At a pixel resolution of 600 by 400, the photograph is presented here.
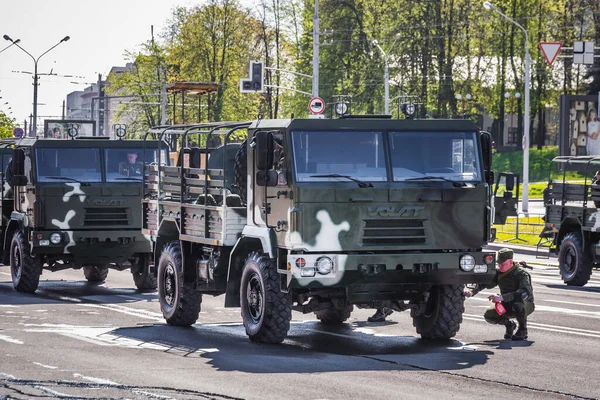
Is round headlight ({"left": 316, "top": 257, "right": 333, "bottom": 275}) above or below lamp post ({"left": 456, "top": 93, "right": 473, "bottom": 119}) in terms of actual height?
below

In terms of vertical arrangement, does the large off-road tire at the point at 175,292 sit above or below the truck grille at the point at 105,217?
below

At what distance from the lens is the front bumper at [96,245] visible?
73.5 feet

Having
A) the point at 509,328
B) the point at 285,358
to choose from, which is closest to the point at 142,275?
the point at 509,328

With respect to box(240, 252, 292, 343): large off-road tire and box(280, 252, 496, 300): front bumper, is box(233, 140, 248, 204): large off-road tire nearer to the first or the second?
box(240, 252, 292, 343): large off-road tire

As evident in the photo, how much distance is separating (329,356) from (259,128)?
281 cm

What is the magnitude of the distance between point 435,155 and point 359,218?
123 cm

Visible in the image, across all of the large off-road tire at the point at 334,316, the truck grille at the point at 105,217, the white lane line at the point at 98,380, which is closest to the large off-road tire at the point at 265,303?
the large off-road tire at the point at 334,316

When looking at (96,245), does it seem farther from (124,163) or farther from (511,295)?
(511,295)

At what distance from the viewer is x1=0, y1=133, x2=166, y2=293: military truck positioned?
73.7 ft

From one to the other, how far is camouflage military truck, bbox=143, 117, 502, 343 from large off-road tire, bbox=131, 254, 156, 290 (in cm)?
763

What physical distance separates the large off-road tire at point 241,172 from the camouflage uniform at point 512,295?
2838 millimetres

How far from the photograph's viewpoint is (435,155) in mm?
14875

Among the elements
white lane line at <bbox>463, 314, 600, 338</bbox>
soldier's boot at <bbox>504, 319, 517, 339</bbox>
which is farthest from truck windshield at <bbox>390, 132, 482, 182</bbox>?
white lane line at <bbox>463, 314, 600, 338</bbox>

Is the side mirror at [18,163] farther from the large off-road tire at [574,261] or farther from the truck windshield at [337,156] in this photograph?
the large off-road tire at [574,261]
